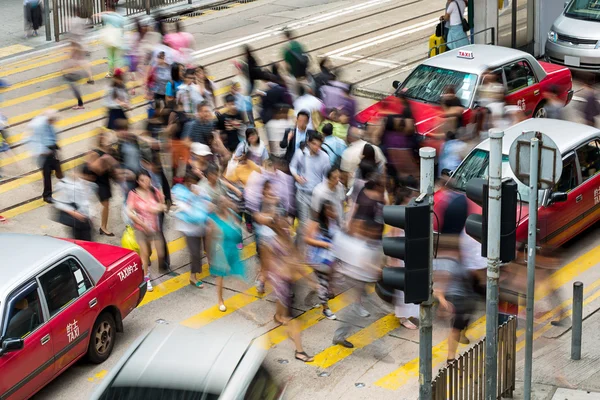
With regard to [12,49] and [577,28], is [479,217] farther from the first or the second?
[12,49]

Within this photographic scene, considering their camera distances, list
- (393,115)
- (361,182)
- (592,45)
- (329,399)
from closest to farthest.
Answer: (329,399), (361,182), (393,115), (592,45)

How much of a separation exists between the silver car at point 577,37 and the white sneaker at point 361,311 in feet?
34.1

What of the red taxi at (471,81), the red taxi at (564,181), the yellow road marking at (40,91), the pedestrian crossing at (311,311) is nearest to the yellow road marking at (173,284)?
the pedestrian crossing at (311,311)

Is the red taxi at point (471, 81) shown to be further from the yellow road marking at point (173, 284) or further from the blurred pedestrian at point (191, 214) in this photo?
the blurred pedestrian at point (191, 214)

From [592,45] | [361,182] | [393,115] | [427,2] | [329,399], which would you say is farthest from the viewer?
[427,2]

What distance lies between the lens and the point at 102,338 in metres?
11.5

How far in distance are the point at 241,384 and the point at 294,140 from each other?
7.14 m

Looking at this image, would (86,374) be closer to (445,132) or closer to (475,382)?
(475,382)

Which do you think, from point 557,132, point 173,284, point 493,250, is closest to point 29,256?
point 173,284

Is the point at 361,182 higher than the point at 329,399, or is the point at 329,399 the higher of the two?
the point at 361,182

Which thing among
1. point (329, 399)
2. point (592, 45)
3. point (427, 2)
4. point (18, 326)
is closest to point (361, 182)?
point (329, 399)

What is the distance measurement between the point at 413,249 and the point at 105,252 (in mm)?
5129

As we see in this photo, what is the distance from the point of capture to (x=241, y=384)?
808cm

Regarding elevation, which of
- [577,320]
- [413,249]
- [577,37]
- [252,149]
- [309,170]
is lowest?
[577,320]
